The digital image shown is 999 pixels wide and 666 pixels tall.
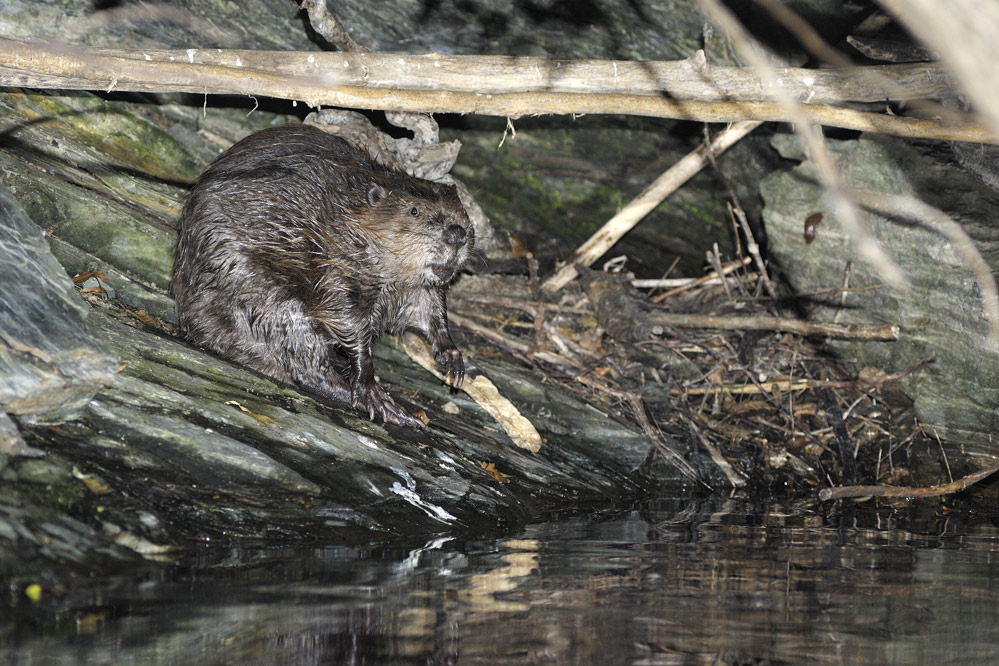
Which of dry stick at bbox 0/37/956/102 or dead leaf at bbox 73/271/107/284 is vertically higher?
dry stick at bbox 0/37/956/102

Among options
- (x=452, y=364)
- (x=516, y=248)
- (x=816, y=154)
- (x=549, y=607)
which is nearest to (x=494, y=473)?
(x=452, y=364)

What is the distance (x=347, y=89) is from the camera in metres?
4.59

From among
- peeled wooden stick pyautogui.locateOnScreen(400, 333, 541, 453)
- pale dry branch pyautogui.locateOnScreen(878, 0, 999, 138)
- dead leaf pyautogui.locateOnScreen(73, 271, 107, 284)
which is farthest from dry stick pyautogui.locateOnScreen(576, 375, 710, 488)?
pale dry branch pyautogui.locateOnScreen(878, 0, 999, 138)

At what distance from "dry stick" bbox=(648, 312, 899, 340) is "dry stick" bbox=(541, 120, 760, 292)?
23.7 inches

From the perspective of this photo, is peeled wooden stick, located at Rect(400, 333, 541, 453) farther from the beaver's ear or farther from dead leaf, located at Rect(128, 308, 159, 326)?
dead leaf, located at Rect(128, 308, 159, 326)

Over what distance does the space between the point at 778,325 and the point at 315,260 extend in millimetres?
2709

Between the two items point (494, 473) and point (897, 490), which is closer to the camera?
point (494, 473)

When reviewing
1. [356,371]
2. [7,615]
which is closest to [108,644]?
[7,615]

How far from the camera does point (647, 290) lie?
7066 mm

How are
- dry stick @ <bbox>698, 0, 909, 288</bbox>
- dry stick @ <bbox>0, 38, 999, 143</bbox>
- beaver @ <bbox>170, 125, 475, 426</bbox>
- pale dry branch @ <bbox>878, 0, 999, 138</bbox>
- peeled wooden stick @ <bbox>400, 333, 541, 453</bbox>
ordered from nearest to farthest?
pale dry branch @ <bbox>878, 0, 999, 138</bbox> < dry stick @ <bbox>698, 0, 909, 288</bbox> < dry stick @ <bbox>0, 38, 999, 143</bbox> < beaver @ <bbox>170, 125, 475, 426</bbox> < peeled wooden stick @ <bbox>400, 333, 541, 453</bbox>

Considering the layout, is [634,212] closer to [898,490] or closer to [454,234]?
[454,234]

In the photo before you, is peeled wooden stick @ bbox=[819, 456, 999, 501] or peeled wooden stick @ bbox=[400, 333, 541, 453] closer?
peeled wooden stick @ bbox=[819, 456, 999, 501]

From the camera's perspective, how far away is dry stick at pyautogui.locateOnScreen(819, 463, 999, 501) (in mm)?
4781

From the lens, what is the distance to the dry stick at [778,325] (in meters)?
5.50
